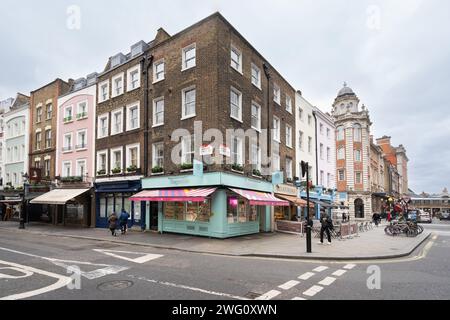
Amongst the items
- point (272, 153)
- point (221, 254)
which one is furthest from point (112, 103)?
point (221, 254)

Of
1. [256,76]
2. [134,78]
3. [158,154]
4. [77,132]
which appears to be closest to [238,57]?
[256,76]

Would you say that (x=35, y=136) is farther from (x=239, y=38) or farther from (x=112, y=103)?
(x=239, y=38)

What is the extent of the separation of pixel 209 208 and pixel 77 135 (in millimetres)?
15385

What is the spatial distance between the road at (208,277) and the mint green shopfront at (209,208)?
4.96m

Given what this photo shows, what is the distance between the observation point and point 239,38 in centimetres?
1961

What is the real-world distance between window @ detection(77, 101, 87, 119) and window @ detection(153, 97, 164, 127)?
8.33 meters

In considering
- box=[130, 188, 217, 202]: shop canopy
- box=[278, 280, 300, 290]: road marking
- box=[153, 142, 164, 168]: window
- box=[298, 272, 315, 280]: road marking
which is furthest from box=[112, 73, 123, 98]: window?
box=[278, 280, 300, 290]: road marking

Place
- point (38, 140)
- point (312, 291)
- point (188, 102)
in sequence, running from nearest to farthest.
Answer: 1. point (312, 291)
2. point (188, 102)
3. point (38, 140)

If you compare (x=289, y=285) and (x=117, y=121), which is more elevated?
(x=117, y=121)

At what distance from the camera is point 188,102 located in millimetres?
18688

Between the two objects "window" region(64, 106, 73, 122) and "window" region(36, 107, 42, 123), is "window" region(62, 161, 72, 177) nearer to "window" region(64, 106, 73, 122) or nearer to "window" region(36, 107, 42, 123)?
"window" region(64, 106, 73, 122)

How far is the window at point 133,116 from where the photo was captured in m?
21.6

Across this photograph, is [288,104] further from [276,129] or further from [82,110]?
[82,110]

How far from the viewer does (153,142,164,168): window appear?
19.8m
